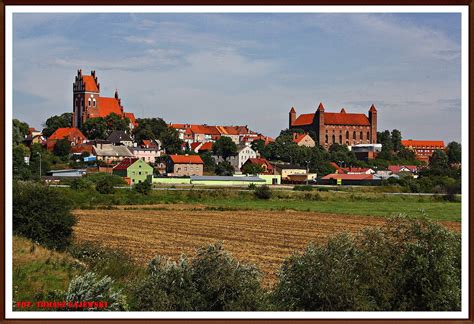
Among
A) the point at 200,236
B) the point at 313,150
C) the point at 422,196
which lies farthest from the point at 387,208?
the point at 313,150

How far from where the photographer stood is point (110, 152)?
9356cm

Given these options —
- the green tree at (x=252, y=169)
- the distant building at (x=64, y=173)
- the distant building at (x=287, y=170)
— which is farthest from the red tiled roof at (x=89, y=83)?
the distant building at (x=64, y=173)

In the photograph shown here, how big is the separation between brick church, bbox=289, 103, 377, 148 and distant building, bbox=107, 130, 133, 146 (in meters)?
64.4

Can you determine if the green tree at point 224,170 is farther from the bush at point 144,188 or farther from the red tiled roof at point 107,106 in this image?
the red tiled roof at point 107,106

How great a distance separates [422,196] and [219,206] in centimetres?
1720

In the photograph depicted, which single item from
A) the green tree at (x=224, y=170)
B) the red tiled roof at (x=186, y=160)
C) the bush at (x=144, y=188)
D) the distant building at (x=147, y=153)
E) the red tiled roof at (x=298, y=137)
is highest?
the red tiled roof at (x=298, y=137)

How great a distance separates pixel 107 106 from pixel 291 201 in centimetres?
9517

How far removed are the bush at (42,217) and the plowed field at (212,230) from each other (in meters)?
2.04

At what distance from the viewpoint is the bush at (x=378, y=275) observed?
30.6ft

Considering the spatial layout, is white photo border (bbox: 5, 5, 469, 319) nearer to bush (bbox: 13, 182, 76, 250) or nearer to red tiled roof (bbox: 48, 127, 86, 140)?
bush (bbox: 13, 182, 76, 250)

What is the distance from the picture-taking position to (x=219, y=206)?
4156cm

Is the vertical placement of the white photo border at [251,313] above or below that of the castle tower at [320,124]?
below

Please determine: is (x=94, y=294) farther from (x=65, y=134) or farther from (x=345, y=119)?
(x=345, y=119)

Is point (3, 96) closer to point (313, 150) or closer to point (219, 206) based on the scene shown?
point (219, 206)
